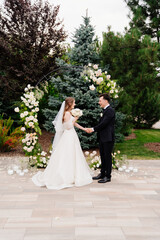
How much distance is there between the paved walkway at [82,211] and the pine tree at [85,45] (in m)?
5.26

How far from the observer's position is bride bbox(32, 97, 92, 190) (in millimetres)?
5648

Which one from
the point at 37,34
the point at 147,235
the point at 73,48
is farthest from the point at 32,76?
the point at 147,235

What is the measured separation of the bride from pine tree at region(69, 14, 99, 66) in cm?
444

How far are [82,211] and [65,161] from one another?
165 cm

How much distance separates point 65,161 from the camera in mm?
5758

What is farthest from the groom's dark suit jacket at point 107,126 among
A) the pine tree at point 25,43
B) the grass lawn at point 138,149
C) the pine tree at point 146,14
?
the pine tree at point 146,14

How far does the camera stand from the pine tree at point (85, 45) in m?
9.76

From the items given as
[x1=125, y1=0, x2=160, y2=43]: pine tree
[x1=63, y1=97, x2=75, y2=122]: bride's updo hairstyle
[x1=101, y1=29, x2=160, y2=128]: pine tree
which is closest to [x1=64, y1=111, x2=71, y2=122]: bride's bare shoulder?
[x1=63, y1=97, x2=75, y2=122]: bride's updo hairstyle

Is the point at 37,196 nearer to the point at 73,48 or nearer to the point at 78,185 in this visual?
the point at 78,185

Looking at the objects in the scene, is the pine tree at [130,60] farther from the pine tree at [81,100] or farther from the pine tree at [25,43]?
the pine tree at [25,43]

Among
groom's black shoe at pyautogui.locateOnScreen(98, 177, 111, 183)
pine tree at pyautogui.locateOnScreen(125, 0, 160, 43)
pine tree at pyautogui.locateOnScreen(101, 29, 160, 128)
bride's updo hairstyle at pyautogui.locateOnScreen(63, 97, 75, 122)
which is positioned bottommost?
groom's black shoe at pyautogui.locateOnScreen(98, 177, 111, 183)

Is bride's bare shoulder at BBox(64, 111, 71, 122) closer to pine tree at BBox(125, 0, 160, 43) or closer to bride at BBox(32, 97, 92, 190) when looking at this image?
bride at BBox(32, 97, 92, 190)

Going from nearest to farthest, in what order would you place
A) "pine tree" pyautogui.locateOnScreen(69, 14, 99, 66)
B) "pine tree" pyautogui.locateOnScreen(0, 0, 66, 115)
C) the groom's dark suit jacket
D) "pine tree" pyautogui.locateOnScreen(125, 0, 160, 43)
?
the groom's dark suit jacket < "pine tree" pyautogui.locateOnScreen(69, 14, 99, 66) < "pine tree" pyautogui.locateOnScreen(0, 0, 66, 115) < "pine tree" pyautogui.locateOnScreen(125, 0, 160, 43)

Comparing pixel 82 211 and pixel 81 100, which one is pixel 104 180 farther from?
pixel 81 100
